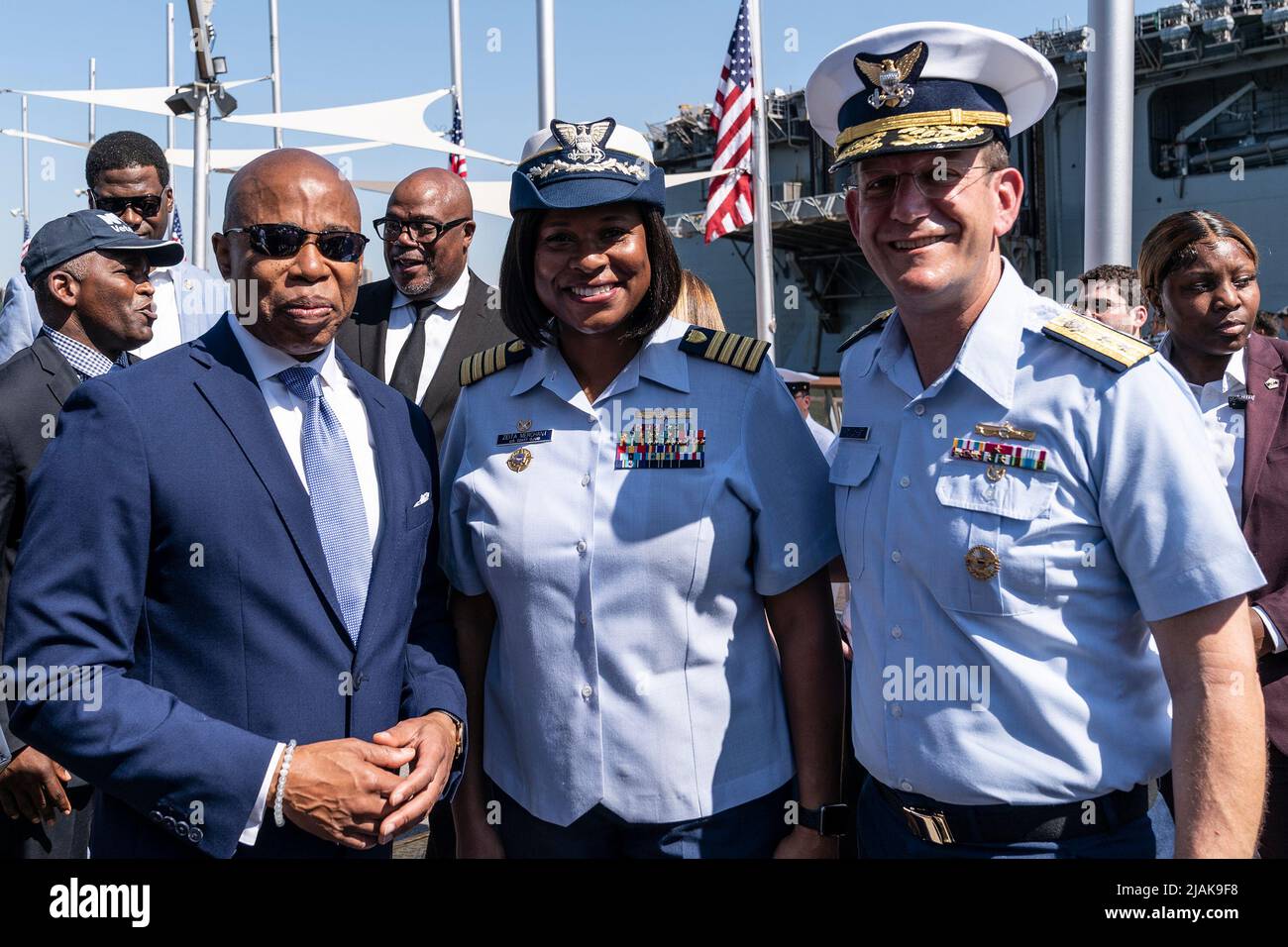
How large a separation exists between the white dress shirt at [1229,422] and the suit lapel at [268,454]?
243cm

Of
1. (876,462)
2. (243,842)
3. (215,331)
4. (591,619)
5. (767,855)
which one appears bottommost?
(767,855)

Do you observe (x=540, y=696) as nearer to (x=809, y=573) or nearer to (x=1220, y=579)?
(x=809, y=573)

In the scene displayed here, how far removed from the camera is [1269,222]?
969 inches

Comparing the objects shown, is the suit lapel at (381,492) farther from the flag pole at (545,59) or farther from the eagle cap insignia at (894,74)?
the flag pole at (545,59)

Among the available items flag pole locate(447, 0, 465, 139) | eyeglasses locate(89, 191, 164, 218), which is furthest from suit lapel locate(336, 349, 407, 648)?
flag pole locate(447, 0, 465, 139)

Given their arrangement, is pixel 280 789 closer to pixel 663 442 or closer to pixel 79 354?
pixel 663 442

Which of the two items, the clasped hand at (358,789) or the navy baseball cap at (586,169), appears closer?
the clasped hand at (358,789)

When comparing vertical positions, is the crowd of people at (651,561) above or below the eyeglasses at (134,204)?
below

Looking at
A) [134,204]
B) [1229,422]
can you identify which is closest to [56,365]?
[134,204]

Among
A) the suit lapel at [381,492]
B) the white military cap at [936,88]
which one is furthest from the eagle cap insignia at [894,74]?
the suit lapel at [381,492]

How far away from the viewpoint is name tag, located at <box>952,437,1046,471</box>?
2020 millimetres

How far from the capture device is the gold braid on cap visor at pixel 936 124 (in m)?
2.11
